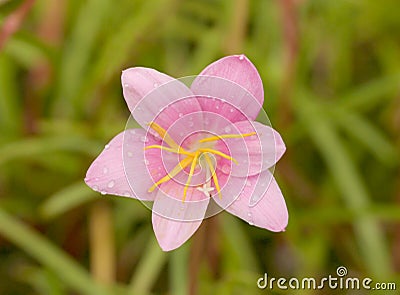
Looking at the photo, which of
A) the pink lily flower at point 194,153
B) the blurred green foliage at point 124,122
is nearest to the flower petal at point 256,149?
the pink lily flower at point 194,153

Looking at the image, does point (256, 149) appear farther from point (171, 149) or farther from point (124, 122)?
point (124, 122)

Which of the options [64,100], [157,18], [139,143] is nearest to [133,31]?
[157,18]

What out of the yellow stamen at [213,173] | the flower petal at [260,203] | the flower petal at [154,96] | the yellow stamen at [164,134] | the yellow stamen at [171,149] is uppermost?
the flower petal at [154,96]

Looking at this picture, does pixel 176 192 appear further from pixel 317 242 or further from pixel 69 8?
pixel 69 8

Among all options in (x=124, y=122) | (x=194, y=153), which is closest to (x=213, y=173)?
(x=194, y=153)

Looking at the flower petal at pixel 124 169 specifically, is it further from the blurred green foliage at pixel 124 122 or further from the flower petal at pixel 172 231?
the blurred green foliage at pixel 124 122

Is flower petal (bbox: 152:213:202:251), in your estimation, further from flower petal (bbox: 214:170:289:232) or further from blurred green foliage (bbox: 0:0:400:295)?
blurred green foliage (bbox: 0:0:400:295)
